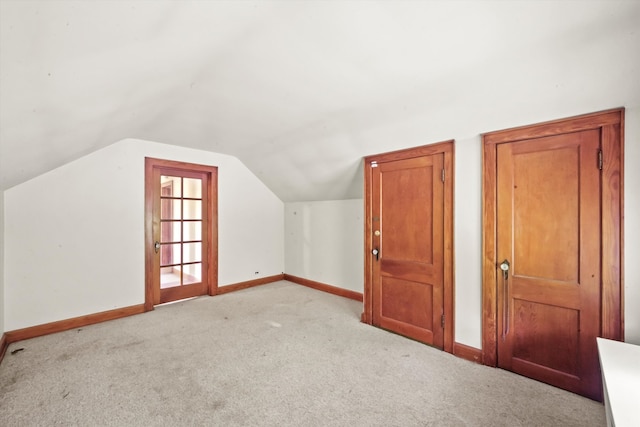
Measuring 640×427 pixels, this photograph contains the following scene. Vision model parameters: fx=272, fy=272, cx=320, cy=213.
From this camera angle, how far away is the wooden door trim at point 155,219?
3.43 m

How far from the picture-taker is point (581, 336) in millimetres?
1851

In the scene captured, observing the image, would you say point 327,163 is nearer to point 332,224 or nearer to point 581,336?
point 332,224

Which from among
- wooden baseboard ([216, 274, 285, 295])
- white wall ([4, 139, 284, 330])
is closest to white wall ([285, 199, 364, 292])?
wooden baseboard ([216, 274, 285, 295])

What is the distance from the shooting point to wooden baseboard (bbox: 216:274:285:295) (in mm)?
4180

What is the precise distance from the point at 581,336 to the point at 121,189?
14.8 feet

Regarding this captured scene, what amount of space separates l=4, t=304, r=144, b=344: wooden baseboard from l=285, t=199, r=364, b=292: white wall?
2.36 m

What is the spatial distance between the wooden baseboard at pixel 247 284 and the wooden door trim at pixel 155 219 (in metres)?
0.12

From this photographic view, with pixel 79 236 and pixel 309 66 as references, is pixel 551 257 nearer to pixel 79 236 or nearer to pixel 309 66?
pixel 309 66

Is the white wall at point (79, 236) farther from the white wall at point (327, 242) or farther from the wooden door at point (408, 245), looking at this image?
the wooden door at point (408, 245)

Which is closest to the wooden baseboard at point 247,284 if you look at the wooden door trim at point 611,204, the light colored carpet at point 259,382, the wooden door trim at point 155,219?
the wooden door trim at point 155,219

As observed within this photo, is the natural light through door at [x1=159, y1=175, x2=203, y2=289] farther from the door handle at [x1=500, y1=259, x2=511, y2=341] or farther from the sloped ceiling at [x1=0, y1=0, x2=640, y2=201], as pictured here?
the door handle at [x1=500, y1=259, x2=511, y2=341]

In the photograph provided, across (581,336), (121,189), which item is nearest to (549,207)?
(581,336)

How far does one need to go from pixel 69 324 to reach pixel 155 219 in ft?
4.53

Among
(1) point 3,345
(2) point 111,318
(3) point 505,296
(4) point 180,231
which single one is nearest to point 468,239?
(3) point 505,296
